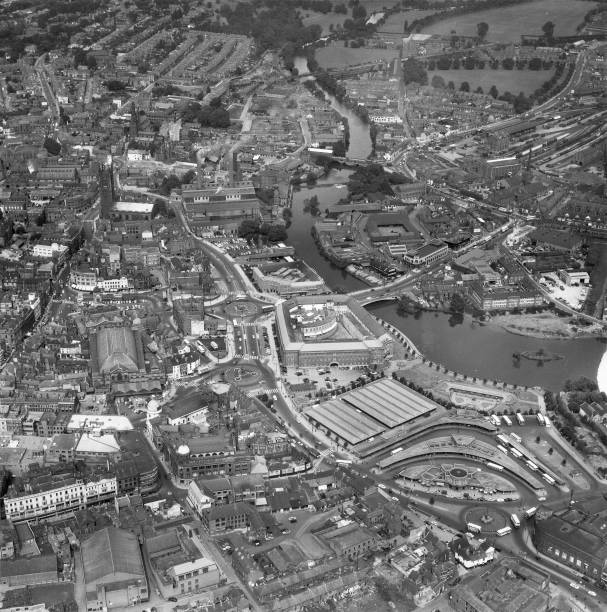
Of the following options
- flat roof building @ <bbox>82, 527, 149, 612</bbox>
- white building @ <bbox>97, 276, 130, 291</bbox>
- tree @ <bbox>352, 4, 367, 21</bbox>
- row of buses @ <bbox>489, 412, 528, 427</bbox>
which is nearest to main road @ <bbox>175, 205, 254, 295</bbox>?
white building @ <bbox>97, 276, 130, 291</bbox>

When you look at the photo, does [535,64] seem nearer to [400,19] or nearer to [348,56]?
[348,56]

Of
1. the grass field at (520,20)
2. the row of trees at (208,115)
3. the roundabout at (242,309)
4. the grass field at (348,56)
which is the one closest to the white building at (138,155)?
the row of trees at (208,115)

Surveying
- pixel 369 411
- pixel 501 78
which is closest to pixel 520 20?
pixel 501 78

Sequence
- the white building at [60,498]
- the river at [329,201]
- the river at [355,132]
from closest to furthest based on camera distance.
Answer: the white building at [60,498] → the river at [329,201] → the river at [355,132]

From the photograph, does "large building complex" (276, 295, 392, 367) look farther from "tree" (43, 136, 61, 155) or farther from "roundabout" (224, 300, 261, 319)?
"tree" (43, 136, 61, 155)

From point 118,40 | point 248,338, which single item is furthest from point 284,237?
point 118,40

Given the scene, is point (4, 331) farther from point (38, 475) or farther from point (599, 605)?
point (599, 605)

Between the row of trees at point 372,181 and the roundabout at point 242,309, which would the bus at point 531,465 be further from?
the row of trees at point 372,181
